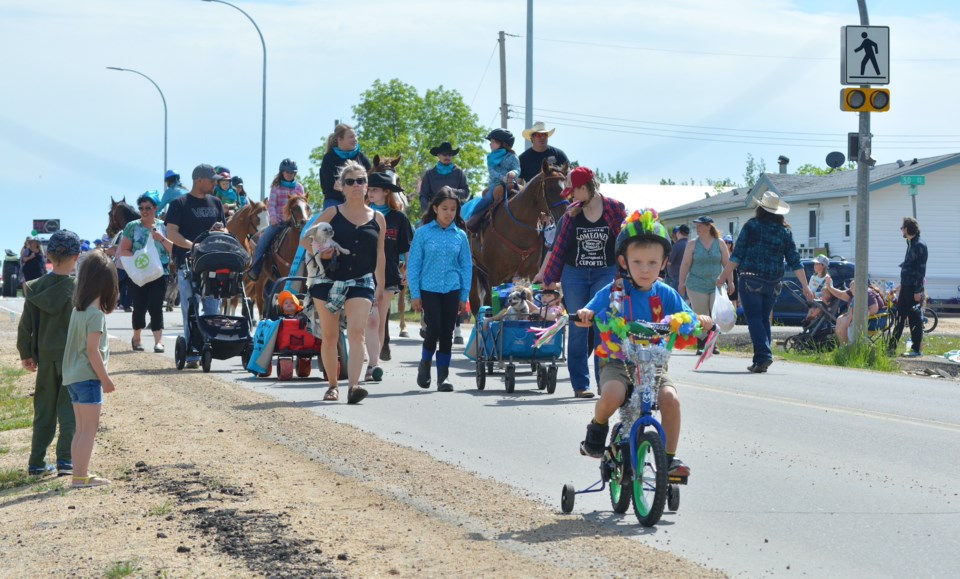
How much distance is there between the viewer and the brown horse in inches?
741

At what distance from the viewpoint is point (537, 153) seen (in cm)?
1983

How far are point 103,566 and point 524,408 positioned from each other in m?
6.53

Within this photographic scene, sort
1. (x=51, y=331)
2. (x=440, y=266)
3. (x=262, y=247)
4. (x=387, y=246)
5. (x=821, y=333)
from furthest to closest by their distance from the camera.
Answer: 1. (x=821, y=333)
2. (x=262, y=247)
3. (x=387, y=246)
4. (x=440, y=266)
5. (x=51, y=331)

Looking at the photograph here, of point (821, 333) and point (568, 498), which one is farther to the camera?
point (821, 333)

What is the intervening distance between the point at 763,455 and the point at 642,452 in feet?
9.57

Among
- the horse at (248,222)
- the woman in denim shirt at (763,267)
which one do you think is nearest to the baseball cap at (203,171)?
the horse at (248,222)

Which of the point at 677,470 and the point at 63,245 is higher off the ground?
the point at 63,245

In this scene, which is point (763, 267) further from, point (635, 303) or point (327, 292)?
point (635, 303)

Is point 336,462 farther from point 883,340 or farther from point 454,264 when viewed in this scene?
point 883,340

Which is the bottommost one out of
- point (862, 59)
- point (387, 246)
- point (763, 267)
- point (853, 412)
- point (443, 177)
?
point (853, 412)

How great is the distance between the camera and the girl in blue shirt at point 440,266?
1374cm

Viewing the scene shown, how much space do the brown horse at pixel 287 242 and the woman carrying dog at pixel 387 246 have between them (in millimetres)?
1980

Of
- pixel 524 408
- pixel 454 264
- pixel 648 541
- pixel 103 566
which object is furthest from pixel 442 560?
pixel 454 264

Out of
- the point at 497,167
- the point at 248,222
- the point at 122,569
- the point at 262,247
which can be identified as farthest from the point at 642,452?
the point at 248,222
